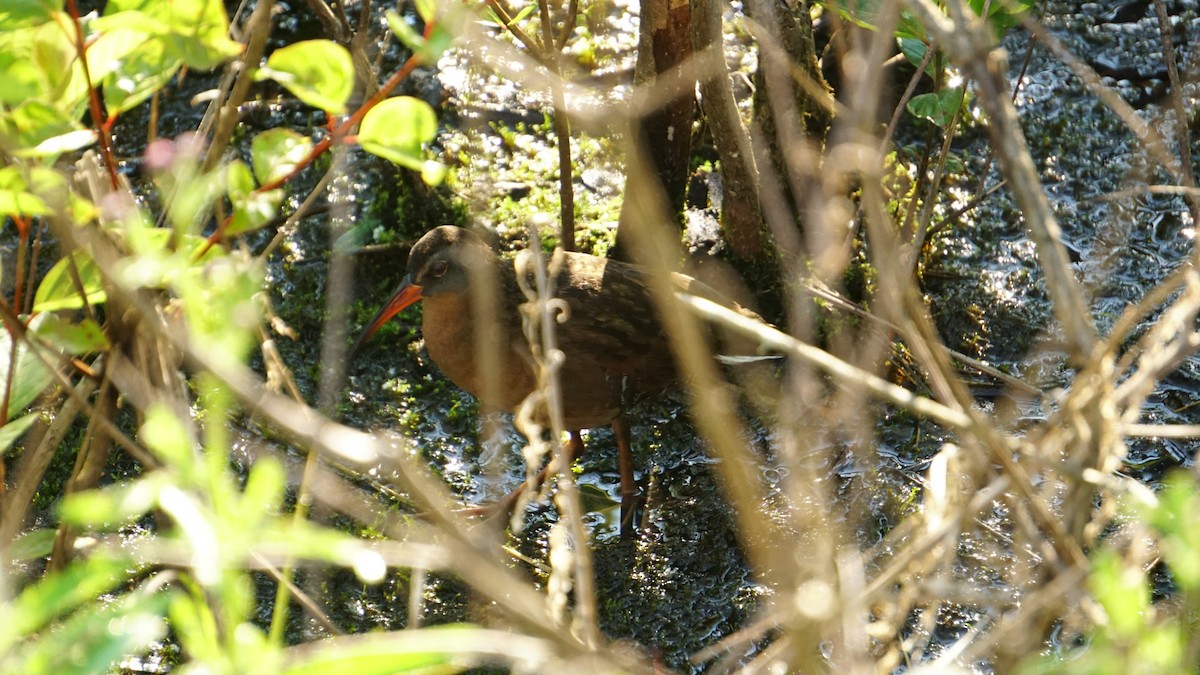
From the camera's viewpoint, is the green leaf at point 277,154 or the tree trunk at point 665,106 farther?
the tree trunk at point 665,106

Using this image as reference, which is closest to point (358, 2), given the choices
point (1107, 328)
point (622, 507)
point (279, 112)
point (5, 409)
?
point (279, 112)

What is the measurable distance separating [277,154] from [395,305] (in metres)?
2.71

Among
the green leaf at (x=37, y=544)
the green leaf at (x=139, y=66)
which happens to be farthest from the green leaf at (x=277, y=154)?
the green leaf at (x=37, y=544)

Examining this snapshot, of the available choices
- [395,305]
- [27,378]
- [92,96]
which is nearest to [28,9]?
[92,96]

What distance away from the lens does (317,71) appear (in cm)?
150

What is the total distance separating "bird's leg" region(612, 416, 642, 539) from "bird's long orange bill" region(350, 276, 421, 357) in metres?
0.91

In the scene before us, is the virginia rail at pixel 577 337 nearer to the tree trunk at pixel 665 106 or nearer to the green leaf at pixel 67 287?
the tree trunk at pixel 665 106

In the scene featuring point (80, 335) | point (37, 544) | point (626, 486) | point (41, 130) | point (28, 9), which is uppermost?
point (626, 486)

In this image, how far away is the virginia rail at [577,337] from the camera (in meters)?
3.95

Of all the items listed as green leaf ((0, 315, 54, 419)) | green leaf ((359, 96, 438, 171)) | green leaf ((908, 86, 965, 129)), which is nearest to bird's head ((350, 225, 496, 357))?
green leaf ((908, 86, 965, 129))

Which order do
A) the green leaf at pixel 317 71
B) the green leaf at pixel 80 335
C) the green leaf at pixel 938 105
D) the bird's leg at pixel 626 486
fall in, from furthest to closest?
1. the bird's leg at pixel 626 486
2. the green leaf at pixel 938 105
3. the green leaf at pixel 80 335
4. the green leaf at pixel 317 71

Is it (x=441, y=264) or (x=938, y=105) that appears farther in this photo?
(x=441, y=264)

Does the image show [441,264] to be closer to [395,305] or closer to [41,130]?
[395,305]

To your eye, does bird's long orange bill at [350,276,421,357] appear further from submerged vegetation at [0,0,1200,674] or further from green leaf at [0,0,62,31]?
green leaf at [0,0,62,31]
